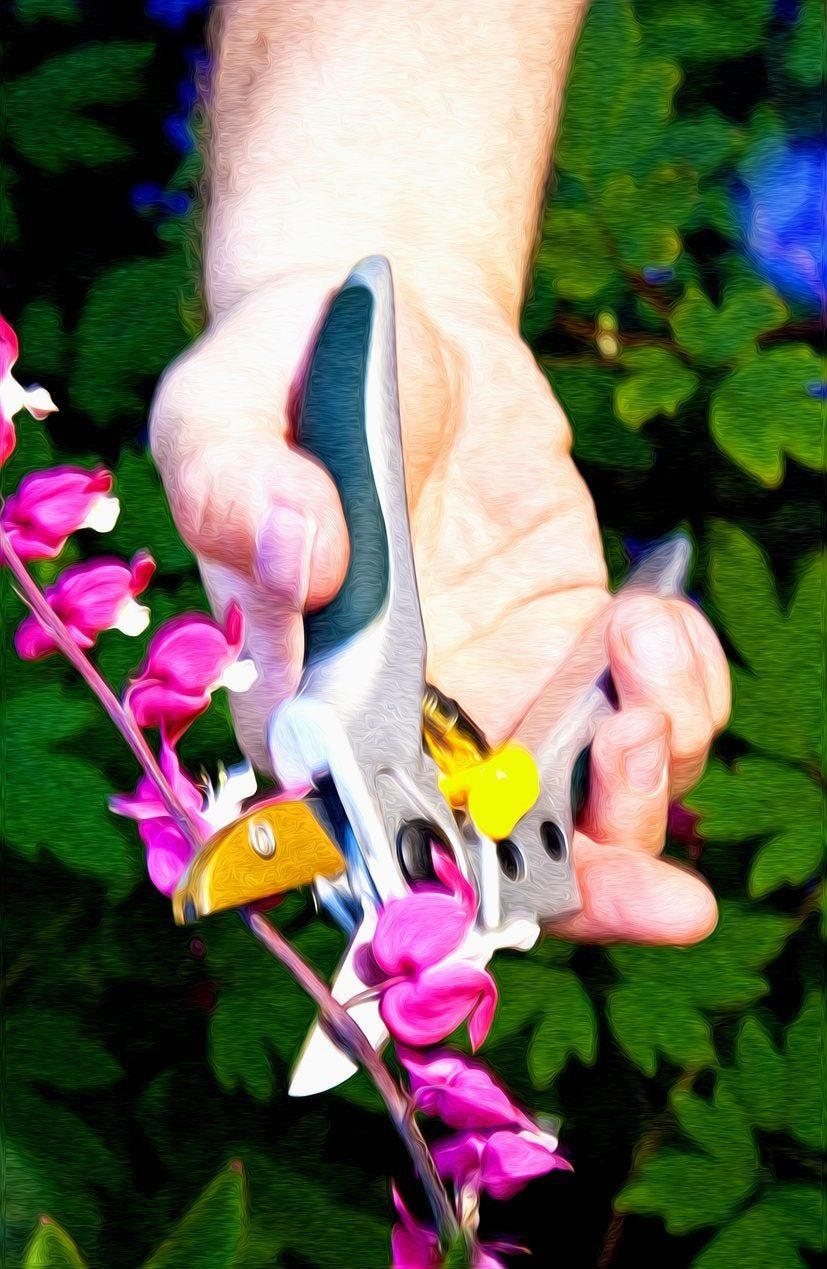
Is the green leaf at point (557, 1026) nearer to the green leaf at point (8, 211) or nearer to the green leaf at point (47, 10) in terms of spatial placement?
the green leaf at point (8, 211)

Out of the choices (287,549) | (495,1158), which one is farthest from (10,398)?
(495,1158)

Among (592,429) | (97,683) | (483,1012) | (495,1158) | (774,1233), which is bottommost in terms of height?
(774,1233)

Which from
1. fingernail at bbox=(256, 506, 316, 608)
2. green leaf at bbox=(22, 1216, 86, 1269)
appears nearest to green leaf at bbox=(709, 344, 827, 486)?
fingernail at bbox=(256, 506, 316, 608)

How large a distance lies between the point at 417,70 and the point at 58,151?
0.94 ft

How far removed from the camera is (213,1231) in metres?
0.82

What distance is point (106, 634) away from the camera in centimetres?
81

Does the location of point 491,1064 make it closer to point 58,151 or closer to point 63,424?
point 63,424

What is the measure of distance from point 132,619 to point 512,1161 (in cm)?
50

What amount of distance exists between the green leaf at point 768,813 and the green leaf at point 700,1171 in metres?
0.18

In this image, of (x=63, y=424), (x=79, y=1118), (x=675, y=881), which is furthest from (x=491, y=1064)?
(x=63, y=424)

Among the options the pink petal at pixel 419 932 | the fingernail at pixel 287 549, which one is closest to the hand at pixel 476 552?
the fingernail at pixel 287 549

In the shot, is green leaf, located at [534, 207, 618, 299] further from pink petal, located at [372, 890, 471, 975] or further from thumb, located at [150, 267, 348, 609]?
pink petal, located at [372, 890, 471, 975]

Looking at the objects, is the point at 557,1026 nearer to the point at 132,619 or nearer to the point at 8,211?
the point at 132,619

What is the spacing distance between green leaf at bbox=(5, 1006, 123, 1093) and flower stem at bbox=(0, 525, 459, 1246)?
0.54ft
